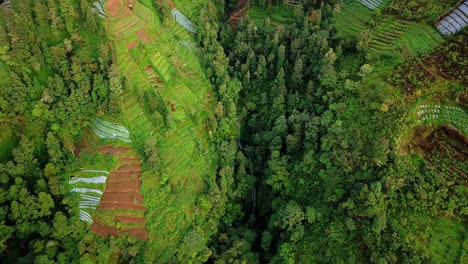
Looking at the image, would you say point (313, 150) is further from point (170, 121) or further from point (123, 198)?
point (123, 198)

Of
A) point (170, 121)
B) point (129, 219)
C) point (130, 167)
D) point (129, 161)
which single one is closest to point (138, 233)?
point (129, 219)

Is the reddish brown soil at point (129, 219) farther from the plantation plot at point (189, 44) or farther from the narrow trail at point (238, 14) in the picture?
the narrow trail at point (238, 14)

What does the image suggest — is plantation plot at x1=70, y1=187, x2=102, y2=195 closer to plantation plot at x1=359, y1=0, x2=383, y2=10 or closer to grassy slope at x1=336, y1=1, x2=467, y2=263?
grassy slope at x1=336, y1=1, x2=467, y2=263

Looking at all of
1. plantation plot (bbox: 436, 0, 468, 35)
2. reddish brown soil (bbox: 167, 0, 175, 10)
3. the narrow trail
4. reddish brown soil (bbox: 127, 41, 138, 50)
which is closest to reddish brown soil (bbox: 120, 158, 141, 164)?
reddish brown soil (bbox: 127, 41, 138, 50)

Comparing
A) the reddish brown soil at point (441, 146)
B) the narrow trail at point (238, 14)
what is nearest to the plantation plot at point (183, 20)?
the narrow trail at point (238, 14)

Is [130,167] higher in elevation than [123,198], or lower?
higher
